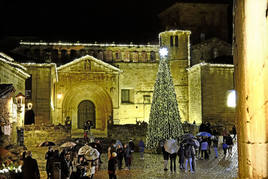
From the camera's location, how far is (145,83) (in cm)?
3434

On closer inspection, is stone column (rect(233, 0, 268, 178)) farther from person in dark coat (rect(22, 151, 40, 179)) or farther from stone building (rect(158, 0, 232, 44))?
stone building (rect(158, 0, 232, 44))

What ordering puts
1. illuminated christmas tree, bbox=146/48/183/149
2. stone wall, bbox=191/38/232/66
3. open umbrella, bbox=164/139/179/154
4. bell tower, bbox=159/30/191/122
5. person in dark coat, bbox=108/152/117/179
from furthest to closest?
stone wall, bbox=191/38/232/66 < bell tower, bbox=159/30/191/122 < illuminated christmas tree, bbox=146/48/183/149 < open umbrella, bbox=164/139/179/154 < person in dark coat, bbox=108/152/117/179

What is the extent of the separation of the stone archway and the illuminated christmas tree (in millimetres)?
12877

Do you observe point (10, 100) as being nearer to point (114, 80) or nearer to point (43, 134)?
point (43, 134)

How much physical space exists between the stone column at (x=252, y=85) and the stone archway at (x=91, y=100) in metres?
29.0

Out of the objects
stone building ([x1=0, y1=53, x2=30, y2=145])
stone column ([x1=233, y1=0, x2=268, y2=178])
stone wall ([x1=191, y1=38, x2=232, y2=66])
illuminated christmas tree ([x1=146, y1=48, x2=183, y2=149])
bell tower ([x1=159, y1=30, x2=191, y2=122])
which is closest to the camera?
stone column ([x1=233, y1=0, x2=268, y2=178])

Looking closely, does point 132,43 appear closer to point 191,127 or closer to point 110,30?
point 110,30

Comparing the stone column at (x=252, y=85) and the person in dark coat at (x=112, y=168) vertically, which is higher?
the stone column at (x=252, y=85)

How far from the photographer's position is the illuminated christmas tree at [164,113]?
1936 centimetres

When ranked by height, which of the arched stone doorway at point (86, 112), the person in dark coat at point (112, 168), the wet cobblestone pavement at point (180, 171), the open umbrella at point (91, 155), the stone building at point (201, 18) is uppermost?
the stone building at point (201, 18)

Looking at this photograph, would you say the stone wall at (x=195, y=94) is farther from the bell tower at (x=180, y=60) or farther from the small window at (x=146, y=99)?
the small window at (x=146, y=99)

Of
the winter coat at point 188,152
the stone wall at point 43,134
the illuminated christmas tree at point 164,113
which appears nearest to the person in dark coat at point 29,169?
the winter coat at point 188,152

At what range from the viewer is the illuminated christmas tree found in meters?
19.4

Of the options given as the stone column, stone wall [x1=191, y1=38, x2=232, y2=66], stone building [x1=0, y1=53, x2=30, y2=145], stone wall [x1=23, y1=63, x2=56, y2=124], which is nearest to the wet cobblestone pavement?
stone building [x1=0, y1=53, x2=30, y2=145]
